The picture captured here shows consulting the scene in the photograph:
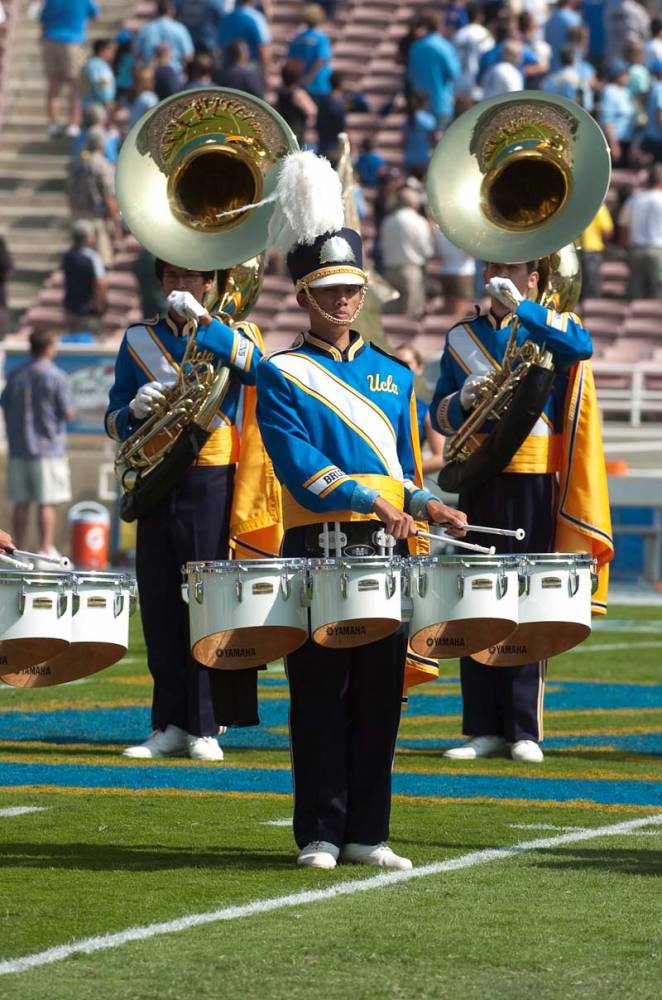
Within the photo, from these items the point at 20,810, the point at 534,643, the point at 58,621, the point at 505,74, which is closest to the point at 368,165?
the point at 505,74

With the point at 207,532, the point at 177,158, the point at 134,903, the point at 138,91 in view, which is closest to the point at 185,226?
the point at 177,158

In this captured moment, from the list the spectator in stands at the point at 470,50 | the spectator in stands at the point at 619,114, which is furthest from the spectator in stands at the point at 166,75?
the spectator in stands at the point at 619,114

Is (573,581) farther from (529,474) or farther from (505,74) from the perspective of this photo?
(505,74)

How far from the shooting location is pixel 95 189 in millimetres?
25391

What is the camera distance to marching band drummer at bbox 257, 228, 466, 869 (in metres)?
7.09

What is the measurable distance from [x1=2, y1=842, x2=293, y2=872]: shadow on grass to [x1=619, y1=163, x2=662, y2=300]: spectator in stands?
53.0 ft

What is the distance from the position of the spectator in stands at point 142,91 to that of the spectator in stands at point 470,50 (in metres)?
3.23

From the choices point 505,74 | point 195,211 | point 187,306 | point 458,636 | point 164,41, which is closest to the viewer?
point 458,636

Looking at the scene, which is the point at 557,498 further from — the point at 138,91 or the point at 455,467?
the point at 138,91

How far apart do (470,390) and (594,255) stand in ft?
47.1

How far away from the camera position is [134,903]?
21.1 ft

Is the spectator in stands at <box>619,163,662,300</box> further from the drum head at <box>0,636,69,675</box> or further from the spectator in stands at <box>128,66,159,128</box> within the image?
the drum head at <box>0,636,69,675</box>

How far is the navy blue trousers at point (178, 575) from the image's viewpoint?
9.66 metres

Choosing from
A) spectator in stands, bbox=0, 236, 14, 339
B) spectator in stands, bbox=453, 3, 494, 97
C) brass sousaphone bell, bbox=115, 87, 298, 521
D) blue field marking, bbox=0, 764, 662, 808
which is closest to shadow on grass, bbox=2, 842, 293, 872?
blue field marking, bbox=0, 764, 662, 808
